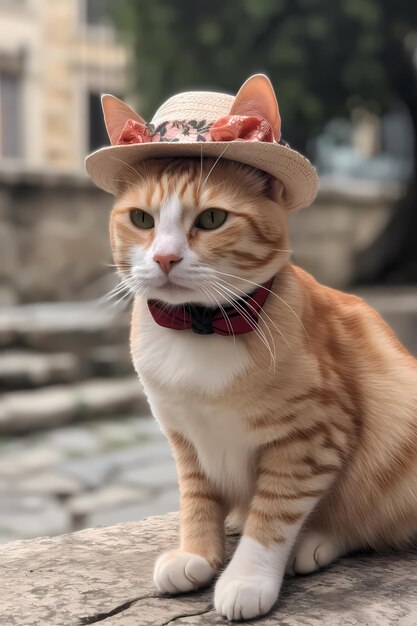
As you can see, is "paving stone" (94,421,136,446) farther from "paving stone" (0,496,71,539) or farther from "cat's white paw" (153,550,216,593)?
"cat's white paw" (153,550,216,593)

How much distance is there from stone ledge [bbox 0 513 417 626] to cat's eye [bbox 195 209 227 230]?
0.51 meters

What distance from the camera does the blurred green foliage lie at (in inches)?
231

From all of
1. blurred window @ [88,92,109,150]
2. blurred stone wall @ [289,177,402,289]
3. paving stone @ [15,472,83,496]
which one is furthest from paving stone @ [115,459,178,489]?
blurred window @ [88,92,109,150]

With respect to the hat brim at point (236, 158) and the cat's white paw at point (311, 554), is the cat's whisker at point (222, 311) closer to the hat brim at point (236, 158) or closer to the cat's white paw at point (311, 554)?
the hat brim at point (236, 158)

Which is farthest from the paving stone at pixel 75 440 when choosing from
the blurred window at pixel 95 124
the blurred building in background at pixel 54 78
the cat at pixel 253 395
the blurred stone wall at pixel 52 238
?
the blurred window at pixel 95 124

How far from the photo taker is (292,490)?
1067 millimetres

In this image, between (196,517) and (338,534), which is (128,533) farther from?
(338,534)

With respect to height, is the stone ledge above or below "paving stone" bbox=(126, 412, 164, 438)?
above

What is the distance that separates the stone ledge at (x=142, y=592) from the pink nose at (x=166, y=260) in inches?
18.0

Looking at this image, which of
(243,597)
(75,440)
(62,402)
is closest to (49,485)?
(75,440)

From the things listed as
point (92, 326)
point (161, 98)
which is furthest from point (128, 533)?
point (161, 98)

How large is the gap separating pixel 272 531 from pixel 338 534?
156 mm

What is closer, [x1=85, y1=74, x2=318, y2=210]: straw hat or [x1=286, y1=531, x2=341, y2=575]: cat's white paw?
[x1=85, y1=74, x2=318, y2=210]: straw hat

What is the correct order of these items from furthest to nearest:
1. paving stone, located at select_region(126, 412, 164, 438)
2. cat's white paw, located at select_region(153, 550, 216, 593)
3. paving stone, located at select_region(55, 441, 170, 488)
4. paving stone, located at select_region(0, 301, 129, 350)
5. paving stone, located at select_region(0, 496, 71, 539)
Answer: paving stone, located at select_region(0, 301, 129, 350) < paving stone, located at select_region(126, 412, 164, 438) < paving stone, located at select_region(55, 441, 170, 488) < paving stone, located at select_region(0, 496, 71, 539) < cat's white paw, located at select_region(153, 550, 216, 593)
